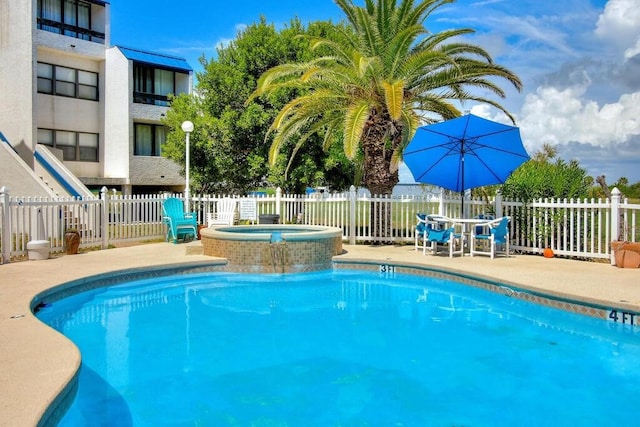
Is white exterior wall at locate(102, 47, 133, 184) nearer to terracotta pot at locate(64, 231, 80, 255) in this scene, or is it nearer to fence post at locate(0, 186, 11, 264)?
terracotta pot at locate(64, 231, 80, 255)

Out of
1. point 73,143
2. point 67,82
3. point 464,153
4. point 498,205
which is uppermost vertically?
point 67,82

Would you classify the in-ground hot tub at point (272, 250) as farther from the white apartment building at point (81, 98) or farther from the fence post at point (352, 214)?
the white apartment building at point (81, 98)

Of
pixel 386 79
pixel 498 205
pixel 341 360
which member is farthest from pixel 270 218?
pixel 341 360

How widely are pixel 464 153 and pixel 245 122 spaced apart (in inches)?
333

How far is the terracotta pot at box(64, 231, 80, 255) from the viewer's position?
11.3 metres

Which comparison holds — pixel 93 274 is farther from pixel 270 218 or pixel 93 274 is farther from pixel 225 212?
pixel 225 212

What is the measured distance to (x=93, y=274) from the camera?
28.3ft

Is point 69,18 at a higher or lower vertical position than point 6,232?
higher

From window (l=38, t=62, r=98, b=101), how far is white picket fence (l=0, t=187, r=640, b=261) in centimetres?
1027

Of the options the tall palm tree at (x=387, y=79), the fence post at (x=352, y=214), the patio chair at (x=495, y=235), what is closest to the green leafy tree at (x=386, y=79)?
the tall palm tree at (x=387, y=79)

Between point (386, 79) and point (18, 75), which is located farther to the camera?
point (18, 75)

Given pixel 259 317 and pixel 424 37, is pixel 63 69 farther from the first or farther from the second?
pixel 259 317

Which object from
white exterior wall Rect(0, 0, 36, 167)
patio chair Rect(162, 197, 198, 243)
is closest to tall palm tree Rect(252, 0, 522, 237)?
patio chair Rect(162, 197, 198, 243)

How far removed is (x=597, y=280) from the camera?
321 inches
